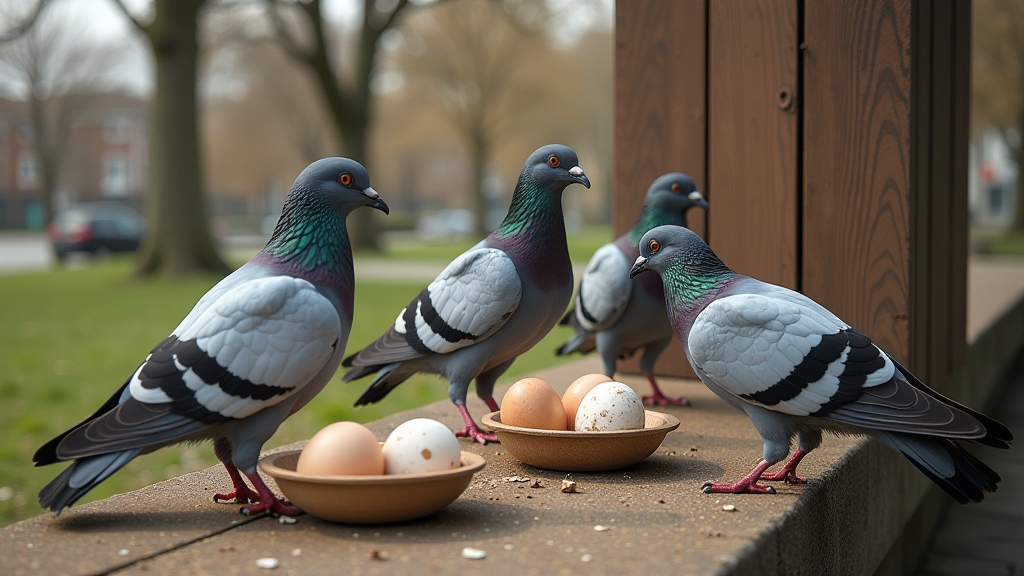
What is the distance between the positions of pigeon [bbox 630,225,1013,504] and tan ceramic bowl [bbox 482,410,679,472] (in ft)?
0.86

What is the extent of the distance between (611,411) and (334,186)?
3.66 feet

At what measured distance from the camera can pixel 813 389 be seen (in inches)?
102

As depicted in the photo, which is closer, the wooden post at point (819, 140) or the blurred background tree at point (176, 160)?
the wooden post at point (819, 140)

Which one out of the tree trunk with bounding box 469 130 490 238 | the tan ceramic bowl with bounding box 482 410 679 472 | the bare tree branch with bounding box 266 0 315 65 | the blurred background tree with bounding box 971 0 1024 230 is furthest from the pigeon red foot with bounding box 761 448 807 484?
the blurred background tree with bounding box 971 0 1024 230

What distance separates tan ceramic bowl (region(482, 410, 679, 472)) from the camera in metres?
2.90

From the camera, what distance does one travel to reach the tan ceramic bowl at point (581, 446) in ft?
9.53

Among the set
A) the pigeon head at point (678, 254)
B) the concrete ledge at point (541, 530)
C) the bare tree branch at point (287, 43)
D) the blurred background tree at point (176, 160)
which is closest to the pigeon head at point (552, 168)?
the pigeon head at point (678, 254)

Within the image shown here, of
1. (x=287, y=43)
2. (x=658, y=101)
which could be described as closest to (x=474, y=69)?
(x=287, y=43)

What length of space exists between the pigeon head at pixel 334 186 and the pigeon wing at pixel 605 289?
1.54m

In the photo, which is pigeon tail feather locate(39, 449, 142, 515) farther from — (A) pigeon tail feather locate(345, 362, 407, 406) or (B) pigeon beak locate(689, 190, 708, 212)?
(B) pigeon beak locate(689, 190, 708, 212)

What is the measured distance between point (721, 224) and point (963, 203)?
72.5 inches

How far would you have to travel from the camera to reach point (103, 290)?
46.5 ft

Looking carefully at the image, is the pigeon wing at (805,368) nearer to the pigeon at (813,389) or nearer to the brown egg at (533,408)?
the pigeon at (813,389)

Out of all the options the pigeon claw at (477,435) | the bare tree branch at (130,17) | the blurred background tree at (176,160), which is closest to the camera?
the pigeon claw at (477,435)
